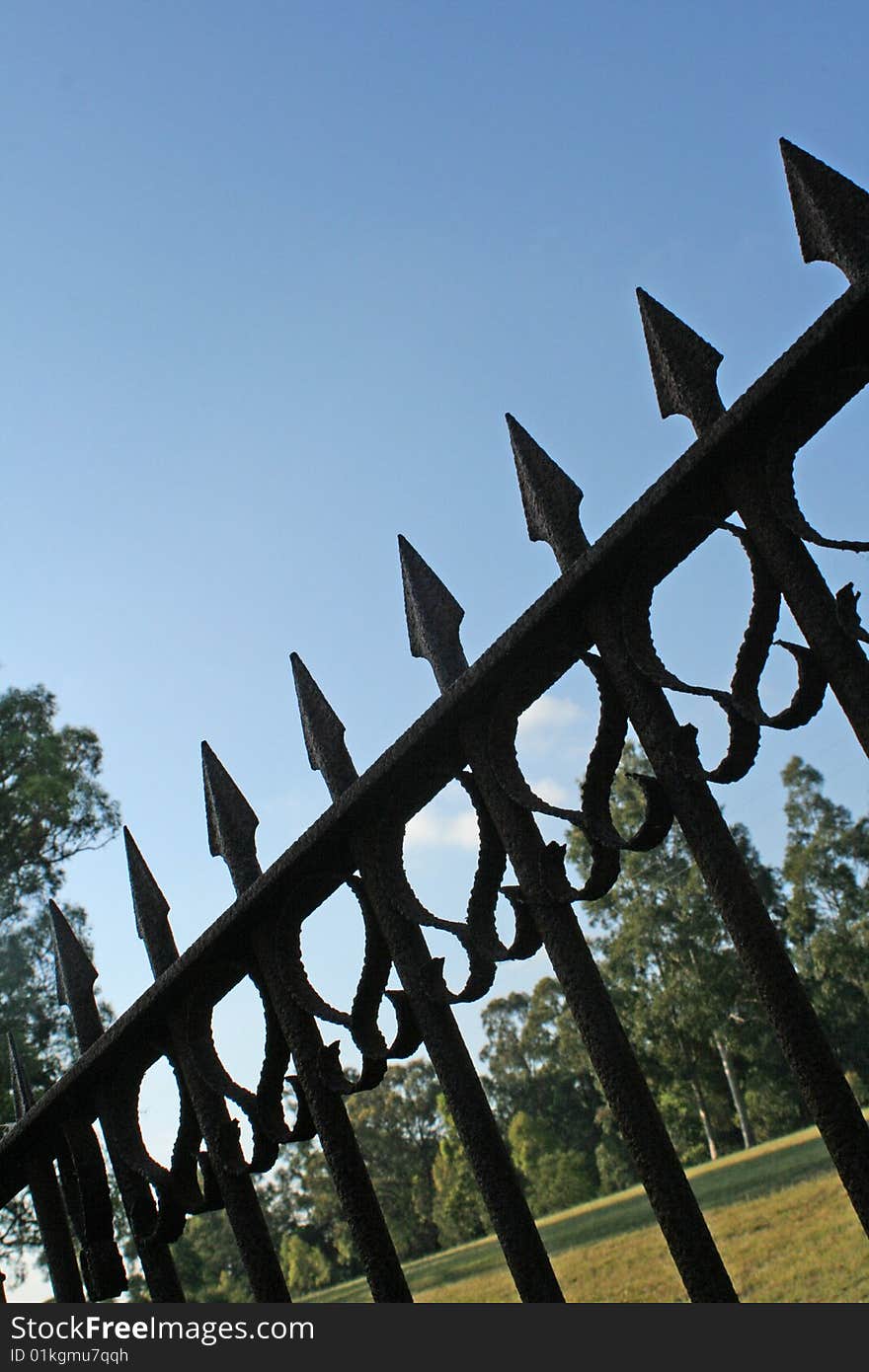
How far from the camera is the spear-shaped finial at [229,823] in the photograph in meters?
2.92

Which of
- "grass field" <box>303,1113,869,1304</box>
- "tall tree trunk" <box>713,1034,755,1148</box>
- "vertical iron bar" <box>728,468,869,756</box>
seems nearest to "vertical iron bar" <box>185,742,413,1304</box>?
"vertical iron bar" <box>728,468,869,756</box>

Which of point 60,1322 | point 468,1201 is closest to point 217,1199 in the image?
point 60,1322

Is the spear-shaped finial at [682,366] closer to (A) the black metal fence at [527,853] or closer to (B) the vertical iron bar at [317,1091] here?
(A) the black metal fence at [527,853]

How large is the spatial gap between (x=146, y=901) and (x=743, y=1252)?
20.6 ft

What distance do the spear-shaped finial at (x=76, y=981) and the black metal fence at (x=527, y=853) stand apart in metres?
0.02

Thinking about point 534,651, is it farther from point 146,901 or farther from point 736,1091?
point 736,1091

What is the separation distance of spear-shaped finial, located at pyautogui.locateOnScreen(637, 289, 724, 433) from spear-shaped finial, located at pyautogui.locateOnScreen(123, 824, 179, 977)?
7.32 feet

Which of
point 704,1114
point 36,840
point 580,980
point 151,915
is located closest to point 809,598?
point 580,980

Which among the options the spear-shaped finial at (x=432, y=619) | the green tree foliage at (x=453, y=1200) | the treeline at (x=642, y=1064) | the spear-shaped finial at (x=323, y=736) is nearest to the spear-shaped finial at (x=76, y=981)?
the spear-shaped finial at (x=323, y=736)

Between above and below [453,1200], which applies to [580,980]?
above

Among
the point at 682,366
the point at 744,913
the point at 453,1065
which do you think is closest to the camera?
the point at 744,913

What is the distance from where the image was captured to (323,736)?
107 inches

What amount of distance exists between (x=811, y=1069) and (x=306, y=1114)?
155 cm

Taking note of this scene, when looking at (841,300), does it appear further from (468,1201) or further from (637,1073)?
(468,1201)
